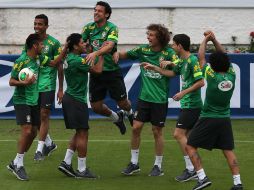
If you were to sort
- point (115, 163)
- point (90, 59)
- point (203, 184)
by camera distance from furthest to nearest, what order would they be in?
point (115, 163), point (90, 59), point (203, 184)

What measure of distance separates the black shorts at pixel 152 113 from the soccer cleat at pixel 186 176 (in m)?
0.79

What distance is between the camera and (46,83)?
1317 cm

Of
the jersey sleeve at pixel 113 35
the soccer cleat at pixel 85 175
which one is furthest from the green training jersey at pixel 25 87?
the jersey sleeve at pixel 113 35

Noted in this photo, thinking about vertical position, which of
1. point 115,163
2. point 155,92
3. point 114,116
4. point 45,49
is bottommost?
point 115,163

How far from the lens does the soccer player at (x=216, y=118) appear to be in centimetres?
1016

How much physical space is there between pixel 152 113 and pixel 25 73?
202 centimetres


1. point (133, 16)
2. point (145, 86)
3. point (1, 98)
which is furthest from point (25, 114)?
point (133, 16)

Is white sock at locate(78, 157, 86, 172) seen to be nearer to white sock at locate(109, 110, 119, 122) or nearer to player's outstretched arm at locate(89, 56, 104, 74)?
player's outstretched arm at locate(89, 56, 104, 74)

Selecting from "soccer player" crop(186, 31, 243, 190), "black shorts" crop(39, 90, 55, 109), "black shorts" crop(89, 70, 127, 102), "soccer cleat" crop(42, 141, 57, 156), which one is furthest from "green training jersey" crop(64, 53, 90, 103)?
"soccer cleat" crop(42, 141, 57, 156)

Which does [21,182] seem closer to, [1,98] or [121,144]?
[121,144]

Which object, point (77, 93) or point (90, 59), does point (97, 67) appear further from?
point (77, 93)

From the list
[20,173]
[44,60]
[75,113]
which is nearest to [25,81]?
[75,113]

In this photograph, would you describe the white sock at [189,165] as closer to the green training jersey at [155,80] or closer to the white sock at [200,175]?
the green training jersey at [155,80]

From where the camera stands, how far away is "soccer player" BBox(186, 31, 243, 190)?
1016 centimetres
